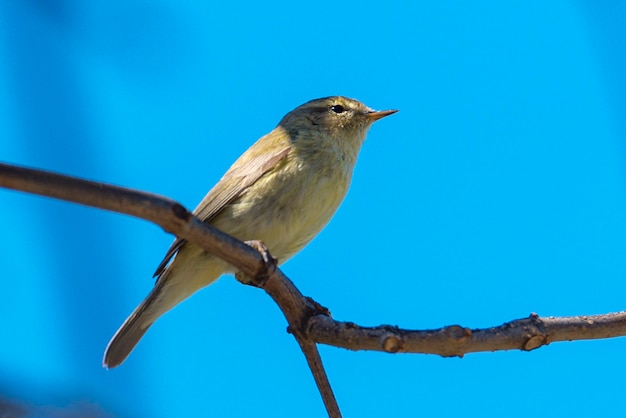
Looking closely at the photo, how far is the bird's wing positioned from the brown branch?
109cm

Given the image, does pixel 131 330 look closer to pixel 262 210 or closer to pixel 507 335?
pixel 262 210

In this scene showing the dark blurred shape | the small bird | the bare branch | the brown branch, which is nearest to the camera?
the dark blurred shape

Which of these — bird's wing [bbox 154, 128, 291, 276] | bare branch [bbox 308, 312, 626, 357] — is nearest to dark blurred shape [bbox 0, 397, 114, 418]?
bare branch [bbox 308, 312, 626, 357]

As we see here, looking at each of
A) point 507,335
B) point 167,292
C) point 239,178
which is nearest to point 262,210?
point 239,178

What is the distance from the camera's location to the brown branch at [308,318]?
6.65ft

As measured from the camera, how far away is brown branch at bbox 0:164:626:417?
6.65ft

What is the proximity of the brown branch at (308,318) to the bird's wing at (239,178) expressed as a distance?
1086 millimetres

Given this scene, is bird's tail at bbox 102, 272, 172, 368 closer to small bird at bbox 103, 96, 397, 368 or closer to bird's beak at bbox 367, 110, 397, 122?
small bird at bbox 103, 96, 397, 368

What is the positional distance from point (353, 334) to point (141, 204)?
1.13 m

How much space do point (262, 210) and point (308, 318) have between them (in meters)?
1.06

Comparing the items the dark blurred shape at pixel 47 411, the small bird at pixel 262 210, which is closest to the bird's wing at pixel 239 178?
the small bird at pixel 262 210

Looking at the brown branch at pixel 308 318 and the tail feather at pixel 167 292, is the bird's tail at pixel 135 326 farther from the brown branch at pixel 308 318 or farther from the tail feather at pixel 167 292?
the brown branch at pixel 308 318

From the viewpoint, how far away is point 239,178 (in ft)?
13.9

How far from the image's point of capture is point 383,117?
4984mm
